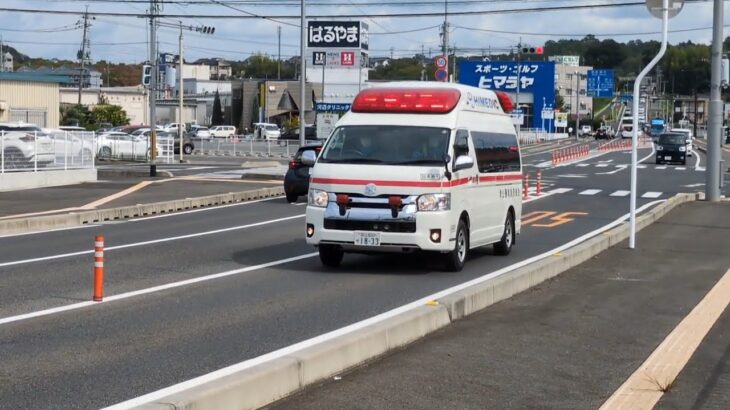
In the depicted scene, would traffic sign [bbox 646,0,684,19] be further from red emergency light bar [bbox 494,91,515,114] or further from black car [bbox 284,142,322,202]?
black car [bbox 284,142,322,202]

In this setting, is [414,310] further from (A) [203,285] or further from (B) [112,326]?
(A) [203,285]

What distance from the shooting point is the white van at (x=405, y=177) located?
14867 millimetres

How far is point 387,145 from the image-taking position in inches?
611

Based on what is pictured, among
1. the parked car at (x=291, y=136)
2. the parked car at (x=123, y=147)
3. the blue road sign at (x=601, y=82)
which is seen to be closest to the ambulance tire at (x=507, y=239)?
the parked car at (x=123, y=147)

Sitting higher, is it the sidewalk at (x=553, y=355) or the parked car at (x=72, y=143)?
the parked car at (x=72, y=143)

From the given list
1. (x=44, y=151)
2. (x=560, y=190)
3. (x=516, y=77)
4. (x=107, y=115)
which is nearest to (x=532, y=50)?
(x=560, y=190)

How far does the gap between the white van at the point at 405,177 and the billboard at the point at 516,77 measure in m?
71.2

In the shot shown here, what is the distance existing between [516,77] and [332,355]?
87.7 meters

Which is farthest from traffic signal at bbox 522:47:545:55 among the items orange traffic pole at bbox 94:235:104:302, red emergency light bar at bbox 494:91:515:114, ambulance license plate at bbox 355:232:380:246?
orange traffic pole at bbox 94:235:104:302

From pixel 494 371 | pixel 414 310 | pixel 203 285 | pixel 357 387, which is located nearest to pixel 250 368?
pixel 357 387

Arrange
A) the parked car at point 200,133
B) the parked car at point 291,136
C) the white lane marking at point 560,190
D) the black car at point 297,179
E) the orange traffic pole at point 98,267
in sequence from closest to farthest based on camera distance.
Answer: the orange traffic pole at point 98,267 → the black car at point 297,179 → the white lane marking at point 560,190 → the parked car at point 291,136 → the parked car at point 200,133

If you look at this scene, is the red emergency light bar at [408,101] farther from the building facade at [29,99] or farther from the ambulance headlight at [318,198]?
the building facade at [29,99]

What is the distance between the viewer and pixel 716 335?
10742 mm

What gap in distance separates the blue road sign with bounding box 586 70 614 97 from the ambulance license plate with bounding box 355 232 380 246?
87374 millimetres
